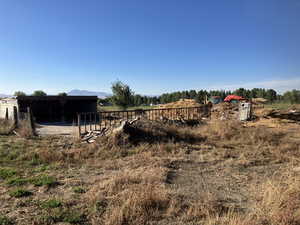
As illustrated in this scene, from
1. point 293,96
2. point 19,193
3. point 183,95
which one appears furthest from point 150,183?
point 183,95

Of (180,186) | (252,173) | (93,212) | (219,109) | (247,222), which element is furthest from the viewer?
(219,109)

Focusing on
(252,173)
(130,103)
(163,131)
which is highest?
(130,103)

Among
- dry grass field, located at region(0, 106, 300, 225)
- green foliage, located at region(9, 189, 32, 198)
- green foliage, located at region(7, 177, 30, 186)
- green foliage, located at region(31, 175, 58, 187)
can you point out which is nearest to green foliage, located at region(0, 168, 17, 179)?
dry grass field, located at region(0, 106, 300, 225)

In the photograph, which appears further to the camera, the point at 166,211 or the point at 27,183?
the point at 27,183

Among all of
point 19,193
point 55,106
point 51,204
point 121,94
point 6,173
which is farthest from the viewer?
point 121,94

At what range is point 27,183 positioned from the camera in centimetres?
388

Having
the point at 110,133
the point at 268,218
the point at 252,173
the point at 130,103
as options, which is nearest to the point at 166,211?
the point at 268,218

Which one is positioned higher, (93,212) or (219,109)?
(219,109)

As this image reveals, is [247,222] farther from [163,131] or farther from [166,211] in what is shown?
[163,131]

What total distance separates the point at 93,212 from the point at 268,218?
246cm

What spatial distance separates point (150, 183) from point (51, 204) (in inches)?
69.2

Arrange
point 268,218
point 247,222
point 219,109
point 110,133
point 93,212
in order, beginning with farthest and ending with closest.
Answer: point 219,109
point 110,133
point 93,212
point 268,218
point 247,222

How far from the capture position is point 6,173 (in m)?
4.38

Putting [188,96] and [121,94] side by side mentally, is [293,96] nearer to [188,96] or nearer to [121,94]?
[188,96]
